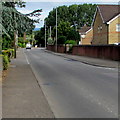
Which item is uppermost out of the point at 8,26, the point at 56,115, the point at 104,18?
the point at 104,18

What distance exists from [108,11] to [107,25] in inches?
183

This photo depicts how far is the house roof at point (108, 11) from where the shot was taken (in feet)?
139

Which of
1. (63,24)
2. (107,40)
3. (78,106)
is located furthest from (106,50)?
(63,24)

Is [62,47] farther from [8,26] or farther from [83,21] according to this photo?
[83,21]

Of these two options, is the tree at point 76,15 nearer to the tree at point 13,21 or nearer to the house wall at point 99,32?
the house wall at point 99,32

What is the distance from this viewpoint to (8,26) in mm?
11953

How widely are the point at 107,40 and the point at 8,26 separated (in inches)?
1208

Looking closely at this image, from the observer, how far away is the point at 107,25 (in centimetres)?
4081

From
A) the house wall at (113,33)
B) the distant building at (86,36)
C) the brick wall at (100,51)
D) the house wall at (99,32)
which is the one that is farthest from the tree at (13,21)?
the distant building at (86,36)

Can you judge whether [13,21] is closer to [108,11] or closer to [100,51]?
[100,51]

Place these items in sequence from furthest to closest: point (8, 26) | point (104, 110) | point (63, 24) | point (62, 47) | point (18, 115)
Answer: point (63, 24) < point (62, 47) < point (8, 26) < point (104, 110) < point (18, 115)

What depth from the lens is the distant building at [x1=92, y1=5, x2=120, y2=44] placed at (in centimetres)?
4078

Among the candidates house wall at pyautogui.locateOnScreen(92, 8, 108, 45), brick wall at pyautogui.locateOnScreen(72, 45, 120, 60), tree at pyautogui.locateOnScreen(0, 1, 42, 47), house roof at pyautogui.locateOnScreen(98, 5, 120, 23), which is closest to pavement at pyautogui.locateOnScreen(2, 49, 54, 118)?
tree at pyautogui.locateOnScreen(0, 1, 42, 47)

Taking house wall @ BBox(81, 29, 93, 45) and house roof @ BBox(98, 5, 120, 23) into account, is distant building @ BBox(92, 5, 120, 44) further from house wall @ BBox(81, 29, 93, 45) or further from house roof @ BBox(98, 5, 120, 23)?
house wall @ BBox(81, 29, 93, 45)
